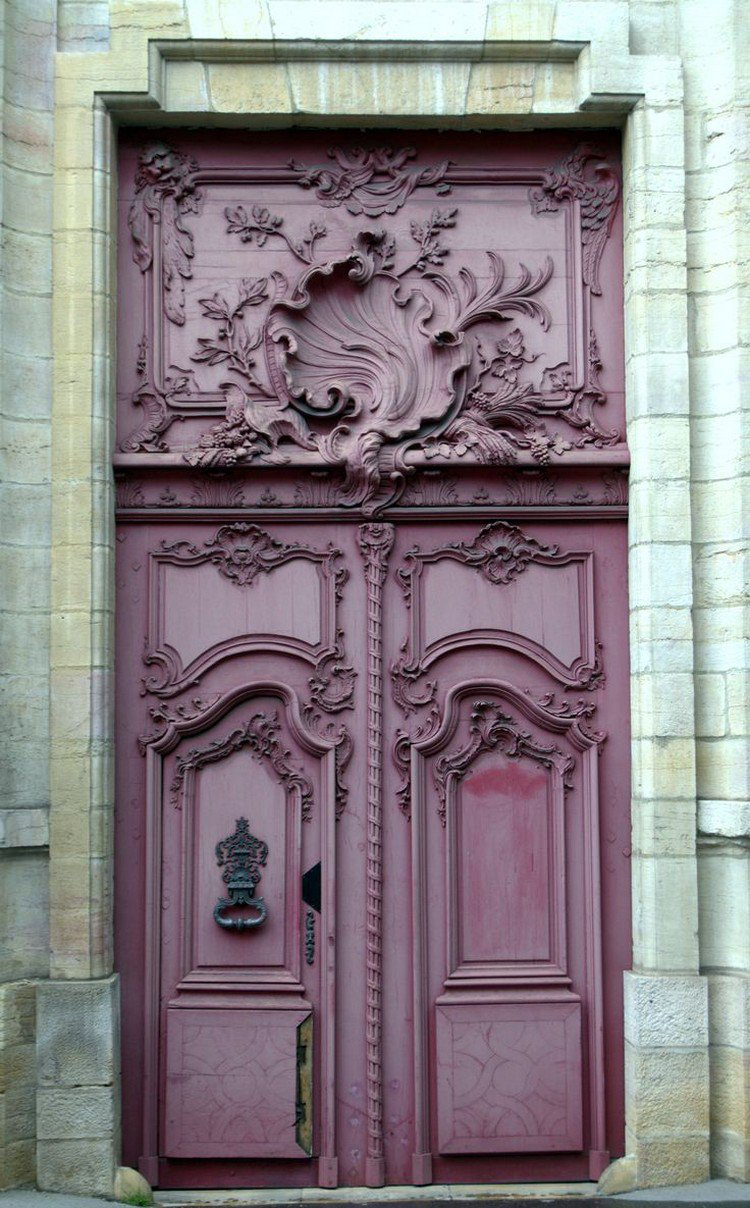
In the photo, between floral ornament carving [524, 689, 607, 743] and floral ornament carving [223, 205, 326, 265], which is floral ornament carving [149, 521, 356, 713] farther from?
floral ornament carving [223, 205, 326, 265]

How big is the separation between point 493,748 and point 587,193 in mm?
2309

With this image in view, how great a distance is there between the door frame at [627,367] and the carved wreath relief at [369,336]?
0.18 m

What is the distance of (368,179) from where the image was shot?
5.25 m

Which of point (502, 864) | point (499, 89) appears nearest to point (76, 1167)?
point (502, 864)

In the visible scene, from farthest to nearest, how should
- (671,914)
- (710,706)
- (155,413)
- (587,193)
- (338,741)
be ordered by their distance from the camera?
(587,193)
(155,413)
(338,741)
(710,706)
(671,914)

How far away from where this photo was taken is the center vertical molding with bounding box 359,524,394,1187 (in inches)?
194

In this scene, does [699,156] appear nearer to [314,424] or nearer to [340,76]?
[340,76]

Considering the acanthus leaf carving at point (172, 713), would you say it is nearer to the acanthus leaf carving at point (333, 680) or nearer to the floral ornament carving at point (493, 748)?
the acanthus leaf carving at point (333, 680)

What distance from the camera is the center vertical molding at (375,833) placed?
4.93 meters

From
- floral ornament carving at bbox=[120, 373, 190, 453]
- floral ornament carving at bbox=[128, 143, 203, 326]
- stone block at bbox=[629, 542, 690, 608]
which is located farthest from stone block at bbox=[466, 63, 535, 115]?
stone block at bbox=[629, 542, 690, 608]

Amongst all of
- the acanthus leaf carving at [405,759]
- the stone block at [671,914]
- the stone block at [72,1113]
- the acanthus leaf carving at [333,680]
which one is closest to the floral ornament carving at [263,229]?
the acanthus leaf carving at [333,680]

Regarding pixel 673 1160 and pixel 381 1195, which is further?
pixel 381 1195

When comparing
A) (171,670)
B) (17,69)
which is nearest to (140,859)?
(171,670)

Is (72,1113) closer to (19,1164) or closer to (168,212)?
(19,1164)
